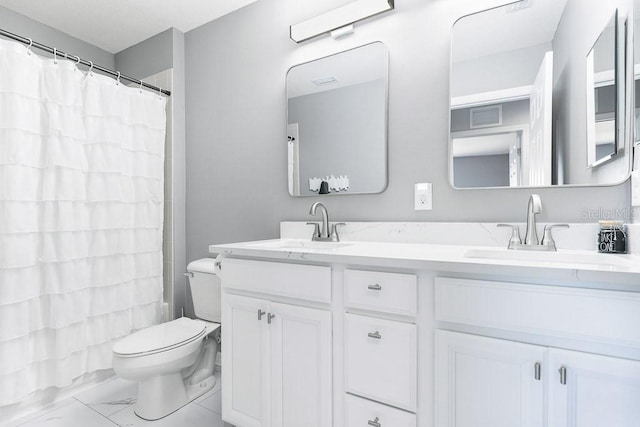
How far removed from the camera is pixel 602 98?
1280 mm

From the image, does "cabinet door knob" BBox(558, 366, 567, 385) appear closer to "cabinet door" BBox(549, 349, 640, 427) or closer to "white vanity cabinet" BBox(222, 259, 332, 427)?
"cabinet door" BBox(549, 349, 640, 427)

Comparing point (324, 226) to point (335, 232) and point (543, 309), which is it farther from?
point (543, 309)

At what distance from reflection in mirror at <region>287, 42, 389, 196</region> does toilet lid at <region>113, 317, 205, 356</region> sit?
950mm

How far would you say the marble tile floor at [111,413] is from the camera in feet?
5.49

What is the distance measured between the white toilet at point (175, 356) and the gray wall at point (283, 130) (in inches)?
16.0

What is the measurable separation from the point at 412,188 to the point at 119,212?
1778mm

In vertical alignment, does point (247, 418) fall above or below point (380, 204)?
below

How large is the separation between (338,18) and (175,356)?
1925mm

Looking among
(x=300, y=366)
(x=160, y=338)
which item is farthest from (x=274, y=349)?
(x=160, y=338)

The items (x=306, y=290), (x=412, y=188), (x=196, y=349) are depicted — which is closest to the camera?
(x=306, y=290)

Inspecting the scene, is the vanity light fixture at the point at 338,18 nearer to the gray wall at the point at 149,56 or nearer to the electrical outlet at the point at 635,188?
the gray wall at the point at 149,56

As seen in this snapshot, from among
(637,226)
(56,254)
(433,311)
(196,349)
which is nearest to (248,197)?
(196,349)

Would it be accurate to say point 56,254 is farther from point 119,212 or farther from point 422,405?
point 422,405

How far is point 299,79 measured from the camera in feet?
6.50
